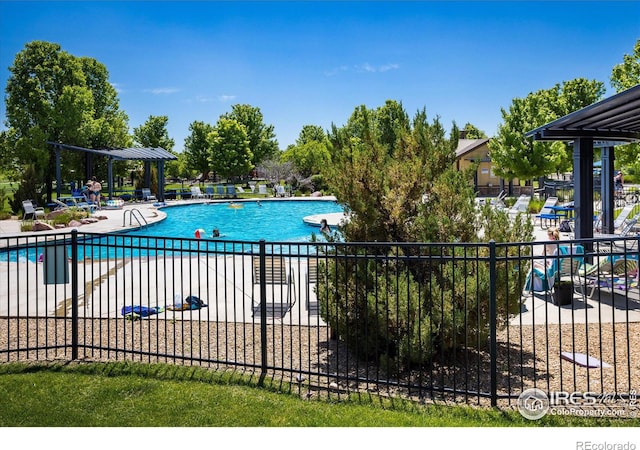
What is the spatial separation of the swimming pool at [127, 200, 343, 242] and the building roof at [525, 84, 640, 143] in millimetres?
8285

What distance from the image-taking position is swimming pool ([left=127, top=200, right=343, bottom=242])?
24.9 m

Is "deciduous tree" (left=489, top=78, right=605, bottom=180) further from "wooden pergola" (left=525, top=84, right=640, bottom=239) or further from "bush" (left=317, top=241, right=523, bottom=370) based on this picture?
"bush" (left=317, top=241, right=523, bottom=370)

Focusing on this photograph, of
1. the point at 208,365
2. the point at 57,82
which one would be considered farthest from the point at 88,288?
the point at 57,82

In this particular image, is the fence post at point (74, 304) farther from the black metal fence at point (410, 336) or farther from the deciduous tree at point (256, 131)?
the deciduous tree at point (256, 131)

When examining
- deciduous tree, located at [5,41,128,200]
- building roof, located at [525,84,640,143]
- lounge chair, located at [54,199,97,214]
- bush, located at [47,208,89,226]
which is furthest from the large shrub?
deciduous tree, located at [5,41,128,200]

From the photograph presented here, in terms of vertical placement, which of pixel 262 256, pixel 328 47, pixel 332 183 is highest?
pixel 328 47

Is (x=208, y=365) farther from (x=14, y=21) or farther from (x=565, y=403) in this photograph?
(x=14, y=21)

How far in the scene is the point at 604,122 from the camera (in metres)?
12.7

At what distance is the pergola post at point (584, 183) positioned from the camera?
14.0 metres

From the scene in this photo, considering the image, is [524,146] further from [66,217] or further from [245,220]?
[66,217]

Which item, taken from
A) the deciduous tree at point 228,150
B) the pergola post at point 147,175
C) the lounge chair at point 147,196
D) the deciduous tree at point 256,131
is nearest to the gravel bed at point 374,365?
the lounge chair at point 147,196

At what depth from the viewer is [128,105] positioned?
59.8m

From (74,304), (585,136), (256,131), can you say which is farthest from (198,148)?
(74,304)
